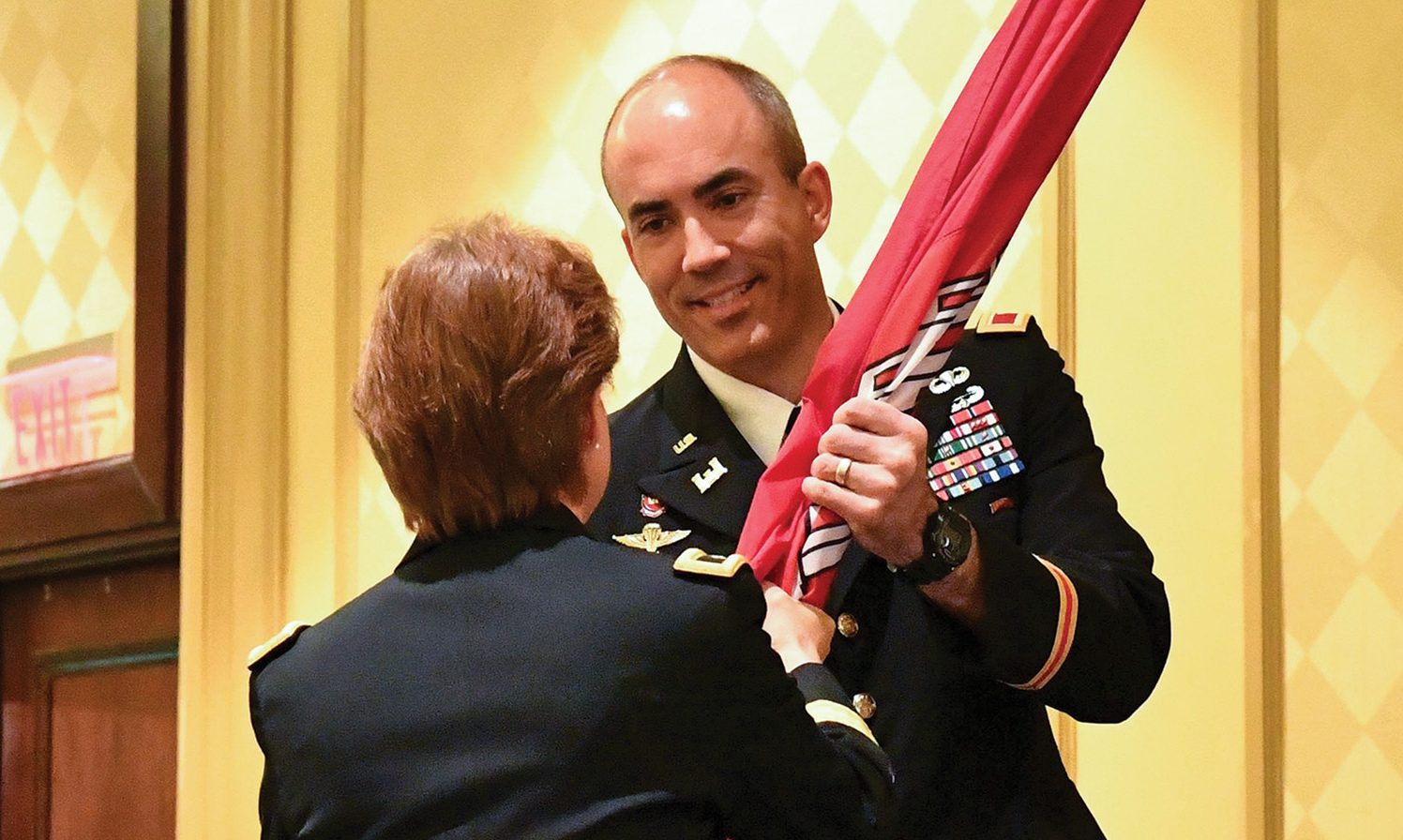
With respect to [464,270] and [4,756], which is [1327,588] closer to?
[464,270]

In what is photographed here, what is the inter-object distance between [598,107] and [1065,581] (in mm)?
1568

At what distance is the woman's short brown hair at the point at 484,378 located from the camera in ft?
4.27

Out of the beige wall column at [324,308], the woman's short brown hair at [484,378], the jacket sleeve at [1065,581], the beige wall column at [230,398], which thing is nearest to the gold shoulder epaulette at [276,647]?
the woman's short brown hair at [484,378]

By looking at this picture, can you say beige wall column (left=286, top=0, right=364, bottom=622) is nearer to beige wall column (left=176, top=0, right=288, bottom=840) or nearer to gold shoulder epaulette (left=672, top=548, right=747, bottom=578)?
beige wall column (left=176, top=0, right=288, bottom=840)

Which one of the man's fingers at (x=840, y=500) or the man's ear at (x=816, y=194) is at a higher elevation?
the man's ear at (x=816, y=194)

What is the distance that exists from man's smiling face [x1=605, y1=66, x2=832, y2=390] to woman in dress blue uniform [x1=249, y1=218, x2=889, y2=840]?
0.44 metres

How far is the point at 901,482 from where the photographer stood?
1431mm

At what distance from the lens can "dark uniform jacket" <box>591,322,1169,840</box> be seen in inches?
58.5

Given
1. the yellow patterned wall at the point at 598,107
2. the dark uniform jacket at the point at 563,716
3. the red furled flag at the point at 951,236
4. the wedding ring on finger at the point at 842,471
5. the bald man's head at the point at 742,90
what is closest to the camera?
the dark uniform jacket at the point at 563,716

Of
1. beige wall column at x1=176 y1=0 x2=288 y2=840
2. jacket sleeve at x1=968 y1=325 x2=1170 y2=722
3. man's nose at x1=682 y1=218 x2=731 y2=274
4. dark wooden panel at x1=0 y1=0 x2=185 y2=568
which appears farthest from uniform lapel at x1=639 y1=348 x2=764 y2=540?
dark wooden panel at x1=0 y1=0 x2=185 y2=568

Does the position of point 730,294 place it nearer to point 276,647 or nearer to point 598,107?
point 276,647

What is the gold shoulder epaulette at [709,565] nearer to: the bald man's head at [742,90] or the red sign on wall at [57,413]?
the bald man's head at [742,90]

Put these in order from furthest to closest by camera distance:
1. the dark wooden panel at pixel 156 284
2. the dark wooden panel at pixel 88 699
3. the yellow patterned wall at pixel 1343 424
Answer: the dark wooden panel at pixel 88 699 < the dark wooden panel at pixel 156 284 < the yellow patterned wall at pixel 1343 424

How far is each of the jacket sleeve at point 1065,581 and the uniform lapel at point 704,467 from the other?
0.23 meters
